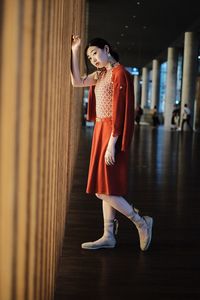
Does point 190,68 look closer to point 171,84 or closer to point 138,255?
point 171,84

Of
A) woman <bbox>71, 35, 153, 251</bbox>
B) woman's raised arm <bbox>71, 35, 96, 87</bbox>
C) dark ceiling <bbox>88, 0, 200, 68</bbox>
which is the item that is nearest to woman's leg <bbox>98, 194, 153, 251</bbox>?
woman <bbox>71, 35, 153, 251</bbox>

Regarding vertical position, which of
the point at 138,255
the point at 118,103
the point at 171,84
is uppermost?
the point at 171,84

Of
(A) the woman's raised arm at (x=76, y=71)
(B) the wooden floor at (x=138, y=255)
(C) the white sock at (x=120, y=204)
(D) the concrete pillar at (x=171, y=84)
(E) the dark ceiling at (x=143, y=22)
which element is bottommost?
(B) the wooden floor at (x=138, y=255)

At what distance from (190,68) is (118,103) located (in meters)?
22.7

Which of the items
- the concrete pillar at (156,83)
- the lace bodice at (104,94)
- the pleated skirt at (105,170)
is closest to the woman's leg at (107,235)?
the pleated skirt at (105,170)

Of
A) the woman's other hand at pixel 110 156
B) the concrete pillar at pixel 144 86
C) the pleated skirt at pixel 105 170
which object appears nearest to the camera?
the woman's other hand at pixel 110 156

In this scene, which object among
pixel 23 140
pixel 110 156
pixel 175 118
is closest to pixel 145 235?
pixel 110 156

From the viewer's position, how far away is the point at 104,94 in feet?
11.4

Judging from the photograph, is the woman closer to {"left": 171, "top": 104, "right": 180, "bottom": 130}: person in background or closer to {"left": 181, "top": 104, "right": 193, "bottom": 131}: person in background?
{"left": 181, "top": 104, "right": 193, "bottom": 131}: person in background

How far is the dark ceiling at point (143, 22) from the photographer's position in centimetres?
1873

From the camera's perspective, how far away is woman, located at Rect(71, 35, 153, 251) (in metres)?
3.34

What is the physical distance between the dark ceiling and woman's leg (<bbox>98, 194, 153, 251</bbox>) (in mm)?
15366

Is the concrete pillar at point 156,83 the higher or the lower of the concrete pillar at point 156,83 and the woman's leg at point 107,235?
the higher

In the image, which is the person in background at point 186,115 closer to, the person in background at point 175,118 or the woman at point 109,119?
the person in background at point 175,118
